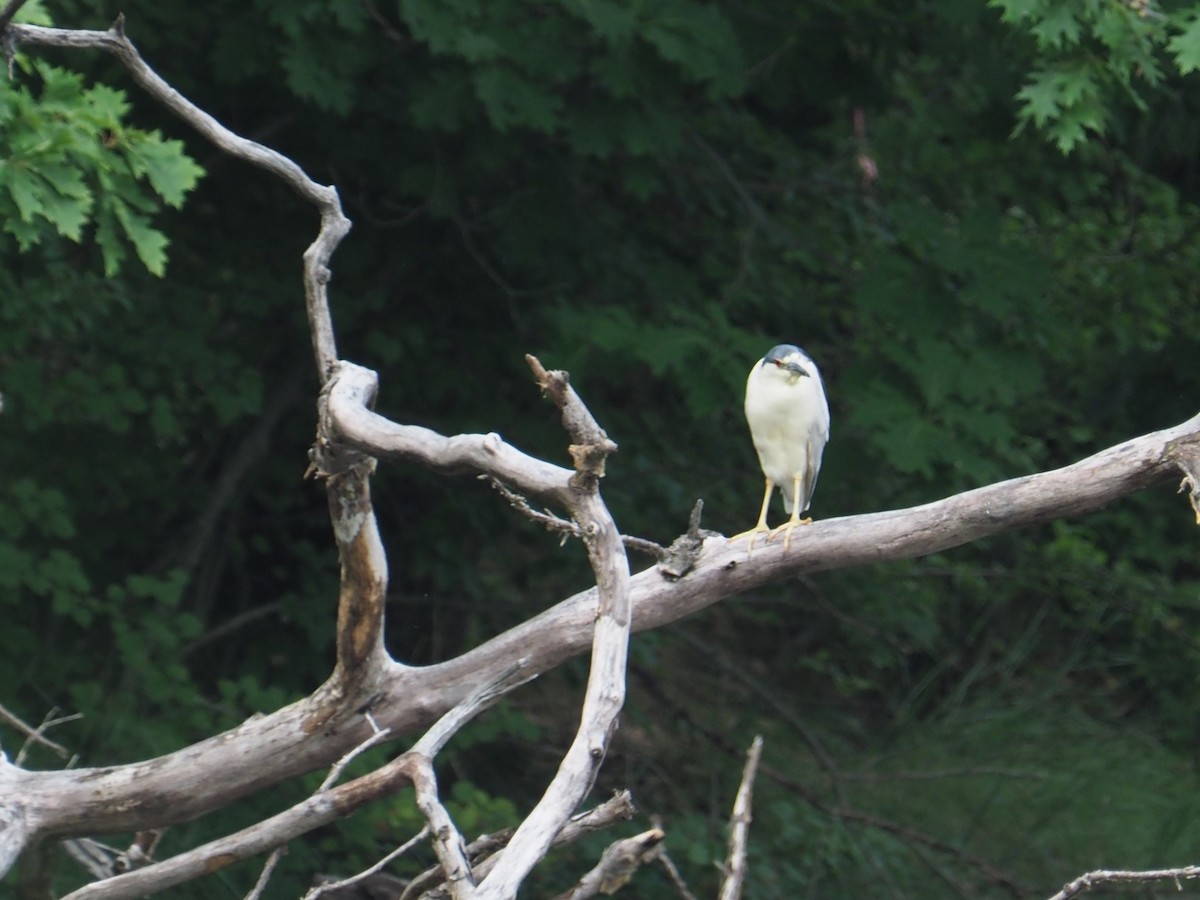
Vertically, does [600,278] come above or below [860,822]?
above

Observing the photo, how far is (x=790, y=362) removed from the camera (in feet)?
11.9

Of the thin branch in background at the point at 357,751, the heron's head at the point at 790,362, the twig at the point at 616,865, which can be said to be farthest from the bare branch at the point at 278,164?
the heron's head at the point at 790,362

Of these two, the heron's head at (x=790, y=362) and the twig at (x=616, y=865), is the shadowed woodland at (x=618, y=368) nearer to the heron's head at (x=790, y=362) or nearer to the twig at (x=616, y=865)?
the heron's head at (x=790, y=362)

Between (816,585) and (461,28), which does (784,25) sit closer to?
(461,28)

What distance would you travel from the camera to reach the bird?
3.65 metres

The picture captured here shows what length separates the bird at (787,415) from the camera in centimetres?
365

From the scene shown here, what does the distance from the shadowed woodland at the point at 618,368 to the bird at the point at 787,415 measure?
0.49 m

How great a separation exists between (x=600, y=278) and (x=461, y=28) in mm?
1342

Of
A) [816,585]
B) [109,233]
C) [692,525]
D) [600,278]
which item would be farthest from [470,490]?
[692,525]

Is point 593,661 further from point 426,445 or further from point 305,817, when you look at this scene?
point 305,817

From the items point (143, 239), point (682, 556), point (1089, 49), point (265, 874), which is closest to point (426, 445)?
point (682, 556)

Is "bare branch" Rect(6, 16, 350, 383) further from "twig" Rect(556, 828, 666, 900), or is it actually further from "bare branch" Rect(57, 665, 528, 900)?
"twig" Rect(556, 828, 666, 900)

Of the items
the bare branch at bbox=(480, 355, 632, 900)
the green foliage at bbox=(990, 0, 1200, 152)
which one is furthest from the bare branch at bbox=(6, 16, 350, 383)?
the green foliage at bbox=(990, 0, 1200, 152)

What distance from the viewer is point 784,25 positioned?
5047 millimetres
